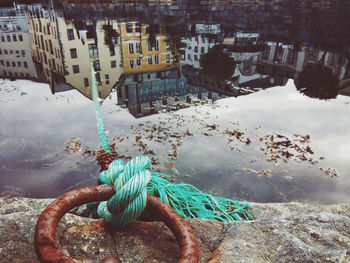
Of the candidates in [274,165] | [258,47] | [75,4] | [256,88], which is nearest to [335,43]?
[258,47]

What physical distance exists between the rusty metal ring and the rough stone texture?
23cm

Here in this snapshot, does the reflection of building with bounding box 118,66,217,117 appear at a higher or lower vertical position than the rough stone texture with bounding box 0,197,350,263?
lower

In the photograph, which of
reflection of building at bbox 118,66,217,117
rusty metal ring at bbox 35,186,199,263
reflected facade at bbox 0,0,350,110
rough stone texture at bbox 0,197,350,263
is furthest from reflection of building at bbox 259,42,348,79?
rusty metal ring at bbox 35,186,199,263

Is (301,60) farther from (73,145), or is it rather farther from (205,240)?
(205,240)

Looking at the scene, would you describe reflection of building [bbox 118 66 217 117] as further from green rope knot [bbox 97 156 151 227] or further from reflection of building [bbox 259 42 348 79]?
reflection of building [bbox 259 42 348 79]

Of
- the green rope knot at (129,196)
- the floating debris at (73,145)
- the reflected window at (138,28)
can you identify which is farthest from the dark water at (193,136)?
the reflected window at (138,28)

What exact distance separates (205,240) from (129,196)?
0.59 metres

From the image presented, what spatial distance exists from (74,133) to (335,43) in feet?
68.3

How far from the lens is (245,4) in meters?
41.2

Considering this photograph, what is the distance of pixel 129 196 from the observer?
119 centimetres

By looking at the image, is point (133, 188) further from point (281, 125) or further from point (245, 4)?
point (245, 4)

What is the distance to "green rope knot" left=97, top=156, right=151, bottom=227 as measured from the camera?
1.20 metres

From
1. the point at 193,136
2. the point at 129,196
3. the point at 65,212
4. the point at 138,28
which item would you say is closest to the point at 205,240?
the point at 129,196

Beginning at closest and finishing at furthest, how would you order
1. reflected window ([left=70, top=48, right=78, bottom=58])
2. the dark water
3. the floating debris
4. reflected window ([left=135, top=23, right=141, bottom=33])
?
the dark water, the floating debris, reflected window ([left=70, top=48, right=78, bottom=58]), reflected window ([left=135, top=23, right=141, bottom=33])
